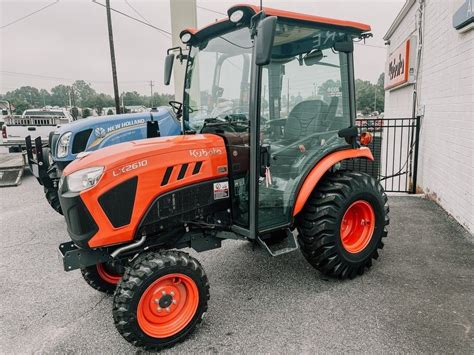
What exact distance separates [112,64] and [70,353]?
15.0 m

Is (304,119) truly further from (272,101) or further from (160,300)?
(160,300)

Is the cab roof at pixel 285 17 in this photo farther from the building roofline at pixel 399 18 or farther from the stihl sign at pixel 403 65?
the building roofline at pixel 399 18

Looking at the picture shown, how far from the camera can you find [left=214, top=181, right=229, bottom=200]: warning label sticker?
10.1ft

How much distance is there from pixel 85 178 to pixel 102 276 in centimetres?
117

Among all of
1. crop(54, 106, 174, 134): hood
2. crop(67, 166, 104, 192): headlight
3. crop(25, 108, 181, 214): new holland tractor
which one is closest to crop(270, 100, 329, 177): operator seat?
crop(67, 166, 104, 192): headlight

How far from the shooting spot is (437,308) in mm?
3006

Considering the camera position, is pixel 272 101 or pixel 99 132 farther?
pixel 99 132

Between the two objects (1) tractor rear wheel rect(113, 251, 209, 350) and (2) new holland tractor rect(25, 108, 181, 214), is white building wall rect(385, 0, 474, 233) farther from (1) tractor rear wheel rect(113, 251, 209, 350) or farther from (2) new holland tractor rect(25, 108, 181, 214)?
(2) new holland tractor rect(25, 108, 181, 214)

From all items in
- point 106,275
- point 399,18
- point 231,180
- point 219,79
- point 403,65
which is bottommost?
point 106,275

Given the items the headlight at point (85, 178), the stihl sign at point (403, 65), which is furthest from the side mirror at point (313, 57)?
the stihl sign at point (403, 65)

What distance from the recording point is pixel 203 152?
2.96 metres

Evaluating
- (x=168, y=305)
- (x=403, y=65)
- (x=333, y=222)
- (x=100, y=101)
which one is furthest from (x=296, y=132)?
(x=100, y=101)

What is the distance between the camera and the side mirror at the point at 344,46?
347 cm

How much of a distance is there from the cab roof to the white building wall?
2139 millimetres
